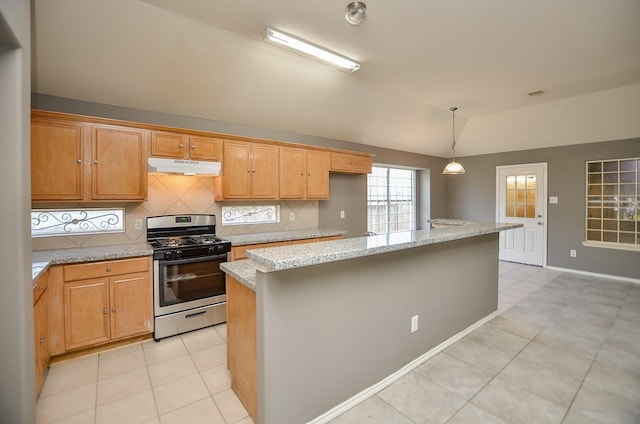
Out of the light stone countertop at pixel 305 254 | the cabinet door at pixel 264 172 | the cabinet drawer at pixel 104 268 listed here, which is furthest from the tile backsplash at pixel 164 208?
the light stone countertop at pixel 305 254

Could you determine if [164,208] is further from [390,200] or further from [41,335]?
[390,200]

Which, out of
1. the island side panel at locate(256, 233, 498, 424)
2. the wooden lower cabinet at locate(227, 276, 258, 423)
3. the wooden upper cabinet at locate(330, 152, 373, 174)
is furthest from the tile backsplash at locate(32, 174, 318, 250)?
the island side panel at locate(256, 233, 498, 424)

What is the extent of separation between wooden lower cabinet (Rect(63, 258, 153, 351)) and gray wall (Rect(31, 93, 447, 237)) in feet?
5.34

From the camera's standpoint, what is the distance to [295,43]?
280 cm

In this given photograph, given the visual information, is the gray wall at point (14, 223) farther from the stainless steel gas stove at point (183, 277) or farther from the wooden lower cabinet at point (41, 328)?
the stainless steel gas stove at point (183, 277)

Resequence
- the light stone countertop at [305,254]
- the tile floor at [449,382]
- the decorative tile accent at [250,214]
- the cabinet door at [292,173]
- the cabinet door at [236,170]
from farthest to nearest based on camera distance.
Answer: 1. the cabinet door at [292,173]
2. the decorative tile accent at [250,214]
3. the cabinet door at [236,170]
4. the tile floor at [449,382]
5. the light stone countertop at [305,254]

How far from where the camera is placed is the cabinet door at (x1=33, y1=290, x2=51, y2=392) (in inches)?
80.4

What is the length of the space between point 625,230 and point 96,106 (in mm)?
7922

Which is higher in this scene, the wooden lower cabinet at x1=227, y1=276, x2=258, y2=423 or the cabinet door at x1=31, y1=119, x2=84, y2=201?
the cabinet door at x1=31, y1=119, x2=84, y2=201

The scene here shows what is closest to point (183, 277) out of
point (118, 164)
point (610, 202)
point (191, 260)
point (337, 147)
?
point (191, 260)

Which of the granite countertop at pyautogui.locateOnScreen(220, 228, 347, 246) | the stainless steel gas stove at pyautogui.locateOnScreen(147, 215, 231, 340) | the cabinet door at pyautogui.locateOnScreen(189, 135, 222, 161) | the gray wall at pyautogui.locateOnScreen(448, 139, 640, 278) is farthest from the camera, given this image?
the gray wall at pyautogui.locateOnScreen(448, 139, 640, 278)

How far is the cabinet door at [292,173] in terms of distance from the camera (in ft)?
13.2

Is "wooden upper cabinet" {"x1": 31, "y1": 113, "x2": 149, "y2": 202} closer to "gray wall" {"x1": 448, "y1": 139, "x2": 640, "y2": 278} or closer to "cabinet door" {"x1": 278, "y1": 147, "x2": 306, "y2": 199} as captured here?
"cabinet door" {"x1": 278, "y1": 147, "x2": 306, "y2": 199}

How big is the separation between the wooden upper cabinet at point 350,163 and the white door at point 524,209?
347 centimetres
